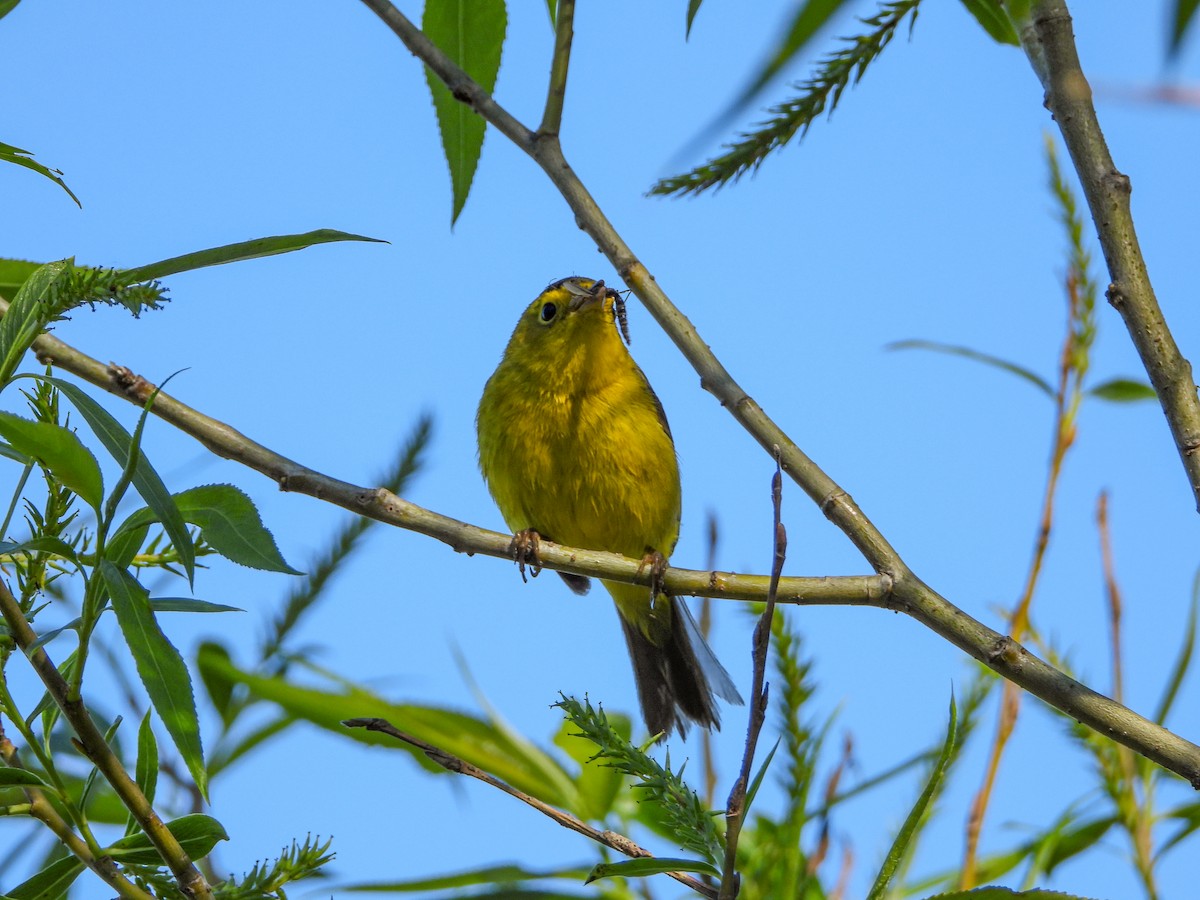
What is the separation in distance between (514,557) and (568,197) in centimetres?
88

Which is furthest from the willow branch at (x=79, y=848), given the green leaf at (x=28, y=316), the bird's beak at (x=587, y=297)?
the bird's beak at (x=587, y=297)

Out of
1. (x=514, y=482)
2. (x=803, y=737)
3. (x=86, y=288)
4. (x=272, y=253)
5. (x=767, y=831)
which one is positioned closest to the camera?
(x=86, y=288)

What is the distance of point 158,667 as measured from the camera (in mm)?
1736

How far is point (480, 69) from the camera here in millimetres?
2928

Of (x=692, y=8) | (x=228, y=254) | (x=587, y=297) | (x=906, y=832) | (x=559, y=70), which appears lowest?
(x=906, y=832)

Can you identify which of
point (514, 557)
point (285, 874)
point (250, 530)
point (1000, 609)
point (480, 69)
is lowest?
point (285, 874)

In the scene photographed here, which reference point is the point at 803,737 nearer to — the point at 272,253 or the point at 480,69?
the point at 272,253

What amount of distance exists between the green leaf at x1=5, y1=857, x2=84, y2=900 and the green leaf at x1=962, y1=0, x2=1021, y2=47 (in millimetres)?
2361

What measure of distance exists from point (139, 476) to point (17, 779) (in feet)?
1.31

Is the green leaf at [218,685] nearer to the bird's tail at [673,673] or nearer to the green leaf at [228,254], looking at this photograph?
the green leaf at [228,254]

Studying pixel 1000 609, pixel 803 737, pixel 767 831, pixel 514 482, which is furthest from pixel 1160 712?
pixel 514 482

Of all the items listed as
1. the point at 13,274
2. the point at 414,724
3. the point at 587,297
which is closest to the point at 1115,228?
the point at 414,724

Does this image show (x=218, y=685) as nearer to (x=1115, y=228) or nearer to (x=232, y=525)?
(x=232, y=525)

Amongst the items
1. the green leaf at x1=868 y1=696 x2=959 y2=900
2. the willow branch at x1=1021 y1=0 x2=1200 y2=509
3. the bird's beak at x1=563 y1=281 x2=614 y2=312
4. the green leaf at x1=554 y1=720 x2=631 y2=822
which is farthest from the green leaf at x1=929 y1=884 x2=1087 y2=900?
the bird's beak at x1=563 y1=281 x2=614 y2=312
